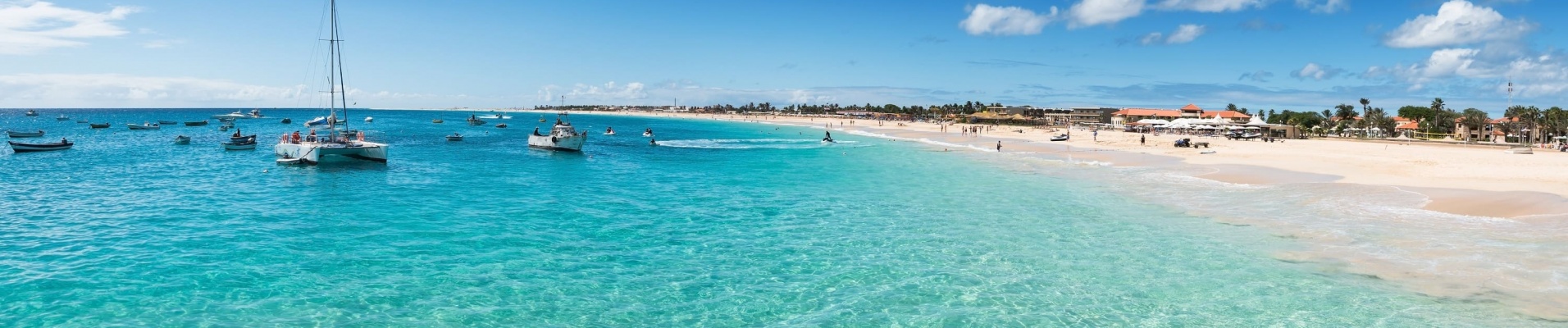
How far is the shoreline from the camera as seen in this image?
24.6m

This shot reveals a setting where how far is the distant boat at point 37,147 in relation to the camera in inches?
2019

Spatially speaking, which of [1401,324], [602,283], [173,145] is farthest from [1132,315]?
[173,145]

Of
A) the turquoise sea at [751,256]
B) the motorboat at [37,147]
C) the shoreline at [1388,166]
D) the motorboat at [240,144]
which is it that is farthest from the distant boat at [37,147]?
the shoreline at [1388,166]

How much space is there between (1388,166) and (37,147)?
81.9 metres

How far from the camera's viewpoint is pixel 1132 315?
40.4ft

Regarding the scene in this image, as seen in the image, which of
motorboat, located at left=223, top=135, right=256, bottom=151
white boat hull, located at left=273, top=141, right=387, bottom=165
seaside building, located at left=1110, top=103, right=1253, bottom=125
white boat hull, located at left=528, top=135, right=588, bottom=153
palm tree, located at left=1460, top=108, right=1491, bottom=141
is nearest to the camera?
white boat hull, located at left=273, top=141, right=387, bottom=165

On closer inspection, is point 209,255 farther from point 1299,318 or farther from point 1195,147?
point 1195,147

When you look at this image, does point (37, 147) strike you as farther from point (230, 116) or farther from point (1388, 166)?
point (230, 116)

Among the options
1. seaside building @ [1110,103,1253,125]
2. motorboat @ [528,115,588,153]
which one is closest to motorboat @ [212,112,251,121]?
motorboat @ [528,115,588,153]

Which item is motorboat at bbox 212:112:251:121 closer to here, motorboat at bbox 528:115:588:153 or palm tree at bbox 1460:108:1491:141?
motorboat at bbox 528:115:588:153

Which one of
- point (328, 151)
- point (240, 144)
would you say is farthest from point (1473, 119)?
point (240, 144)

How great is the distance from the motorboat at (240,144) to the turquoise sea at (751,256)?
2337 centimetres

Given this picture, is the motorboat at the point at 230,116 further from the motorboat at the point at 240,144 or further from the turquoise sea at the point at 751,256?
the turquoise sea at the point at 751,256

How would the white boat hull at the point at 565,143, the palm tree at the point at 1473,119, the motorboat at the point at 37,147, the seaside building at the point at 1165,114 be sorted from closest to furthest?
the motorboat at the point at 37,147 → the white boat hull at the point at 565,143 → the palm tree at the point at 1473,119 → the seaside building at the point at 1165,114
